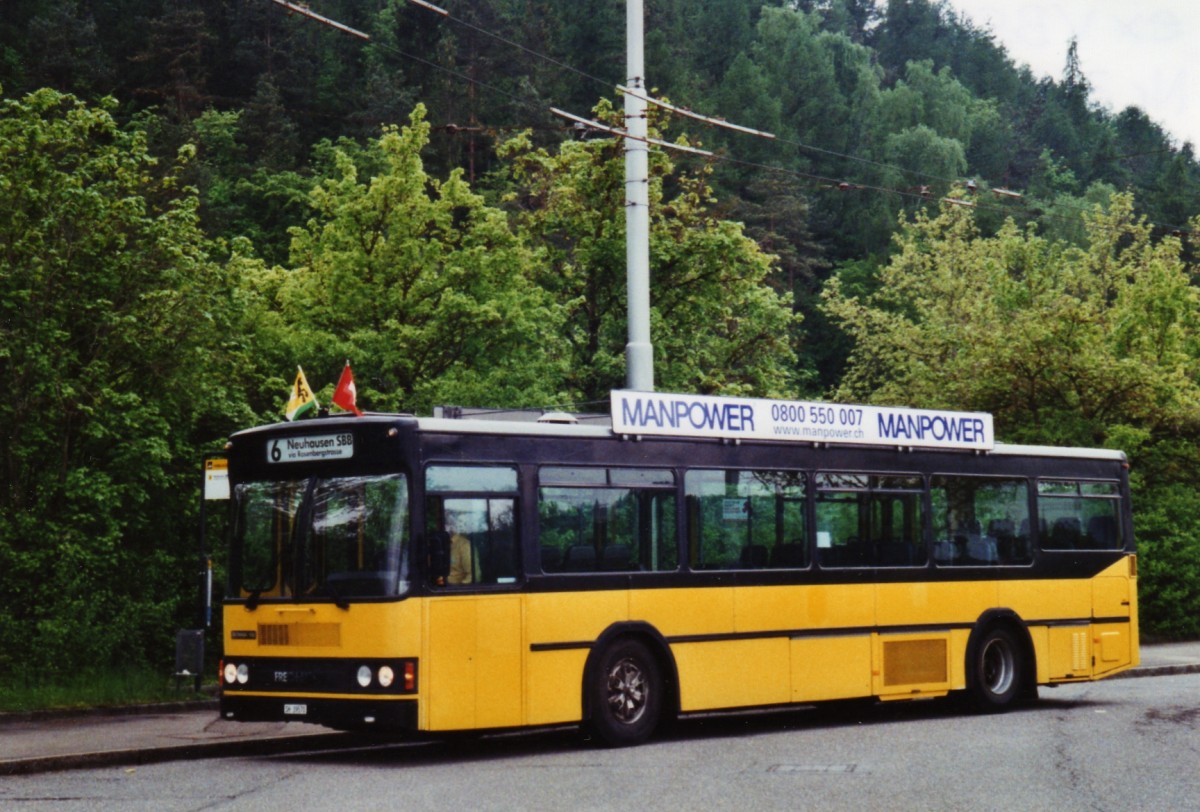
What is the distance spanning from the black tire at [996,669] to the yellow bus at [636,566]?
3cm

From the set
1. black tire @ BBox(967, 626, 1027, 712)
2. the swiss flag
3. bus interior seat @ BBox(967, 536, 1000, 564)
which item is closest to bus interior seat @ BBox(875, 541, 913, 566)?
bus interior seat @ BBox(967, 536, 1000, 564)

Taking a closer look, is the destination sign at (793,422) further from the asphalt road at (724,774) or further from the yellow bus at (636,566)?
the asphalt road at (724,774)

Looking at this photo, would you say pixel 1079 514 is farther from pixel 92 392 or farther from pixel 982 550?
pixel 92 392

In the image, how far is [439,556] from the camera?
13719 millimetres

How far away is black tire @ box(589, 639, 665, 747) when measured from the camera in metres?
14.8

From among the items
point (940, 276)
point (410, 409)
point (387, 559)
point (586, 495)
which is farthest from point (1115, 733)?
point (940, 276)

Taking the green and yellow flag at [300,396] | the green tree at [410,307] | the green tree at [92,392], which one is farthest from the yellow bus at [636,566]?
the green tree at [410,307]

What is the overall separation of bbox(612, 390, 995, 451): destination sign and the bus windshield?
2.60 meters

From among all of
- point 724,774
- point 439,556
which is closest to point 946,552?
point 724,774

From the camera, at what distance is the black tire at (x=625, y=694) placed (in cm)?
1478

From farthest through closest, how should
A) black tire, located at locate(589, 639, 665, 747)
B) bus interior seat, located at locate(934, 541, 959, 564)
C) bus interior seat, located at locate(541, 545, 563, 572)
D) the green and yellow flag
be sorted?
bus interior seat, located at locate(934, 541, 959, 564), the green and yellow flag, black tire, located at locate(589, 639, 665, 747), bus interior seat, located at locate(541, 545, 563, 572)

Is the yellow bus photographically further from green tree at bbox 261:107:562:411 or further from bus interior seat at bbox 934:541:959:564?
green tree at bbox 261:107:562:411

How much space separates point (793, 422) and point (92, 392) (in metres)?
7.84

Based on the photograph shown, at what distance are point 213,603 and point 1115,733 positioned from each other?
411 inches
